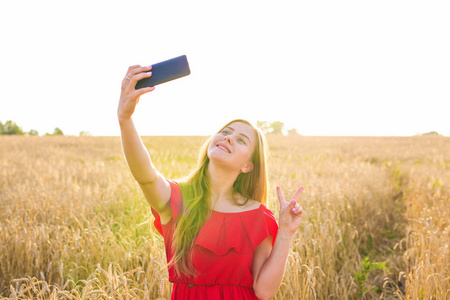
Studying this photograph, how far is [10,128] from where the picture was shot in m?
52.9

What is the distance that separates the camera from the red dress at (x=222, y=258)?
1.66 metres

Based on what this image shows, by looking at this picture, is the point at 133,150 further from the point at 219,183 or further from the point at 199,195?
the point at 219,183

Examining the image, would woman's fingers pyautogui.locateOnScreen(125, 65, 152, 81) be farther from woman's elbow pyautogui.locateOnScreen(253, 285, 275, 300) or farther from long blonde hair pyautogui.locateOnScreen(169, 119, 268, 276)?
woman's elbow pyautogui.locateOnScreen(253, 285, 275, 300)

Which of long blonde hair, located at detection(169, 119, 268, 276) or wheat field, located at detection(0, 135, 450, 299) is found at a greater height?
long blonde hair, located at detection(169, 119, 268, 276)

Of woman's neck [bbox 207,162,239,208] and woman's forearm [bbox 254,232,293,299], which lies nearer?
woman's forearm [bbox 254,232,293,299]

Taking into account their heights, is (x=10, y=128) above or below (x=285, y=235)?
above

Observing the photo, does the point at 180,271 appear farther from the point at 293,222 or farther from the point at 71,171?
the point at 71,171

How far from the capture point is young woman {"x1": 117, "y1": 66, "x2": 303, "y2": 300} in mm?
1649

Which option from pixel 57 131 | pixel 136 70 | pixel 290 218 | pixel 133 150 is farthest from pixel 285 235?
pixel 57 131

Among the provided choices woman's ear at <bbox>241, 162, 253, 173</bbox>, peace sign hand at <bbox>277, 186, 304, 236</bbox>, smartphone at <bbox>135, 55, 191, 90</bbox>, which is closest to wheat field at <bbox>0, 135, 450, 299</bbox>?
woman's ear at <bbox>241, 162, 253, 173</bbox>

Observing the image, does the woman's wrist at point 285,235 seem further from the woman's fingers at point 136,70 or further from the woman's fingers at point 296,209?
the woman's fingers at point 136,70

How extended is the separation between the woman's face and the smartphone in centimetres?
48

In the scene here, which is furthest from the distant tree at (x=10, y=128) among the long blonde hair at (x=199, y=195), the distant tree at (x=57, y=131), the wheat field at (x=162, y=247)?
the long blonde hair at (x=199, y=195)

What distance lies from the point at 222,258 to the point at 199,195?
13.6 inches
